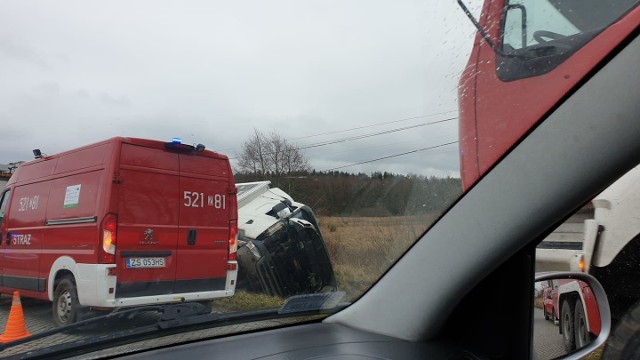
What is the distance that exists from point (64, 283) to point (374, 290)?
345 cm

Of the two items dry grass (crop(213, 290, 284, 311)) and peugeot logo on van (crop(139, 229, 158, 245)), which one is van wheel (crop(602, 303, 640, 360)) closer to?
dry grass (crop(213, 290, 284, 311))

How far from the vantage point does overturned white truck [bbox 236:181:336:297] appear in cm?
296

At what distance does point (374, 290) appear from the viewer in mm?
2305

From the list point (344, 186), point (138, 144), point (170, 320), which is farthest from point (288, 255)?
point (138, 144)

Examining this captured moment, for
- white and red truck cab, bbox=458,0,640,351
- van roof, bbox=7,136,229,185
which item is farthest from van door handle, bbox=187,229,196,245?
white and red truck cab, bbox=458,0,640,351

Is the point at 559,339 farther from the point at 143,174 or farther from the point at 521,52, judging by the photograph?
the point at 143,174

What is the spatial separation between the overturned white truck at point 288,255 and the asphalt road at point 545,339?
986 millimetres

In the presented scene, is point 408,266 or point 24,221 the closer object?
point 408,266

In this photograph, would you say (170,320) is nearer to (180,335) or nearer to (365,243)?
(180,335)

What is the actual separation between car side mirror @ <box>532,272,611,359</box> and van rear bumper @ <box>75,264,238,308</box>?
1994 millimetres

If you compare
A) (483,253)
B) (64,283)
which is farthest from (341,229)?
(64,283)

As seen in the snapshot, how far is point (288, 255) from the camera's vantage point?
3.27 m

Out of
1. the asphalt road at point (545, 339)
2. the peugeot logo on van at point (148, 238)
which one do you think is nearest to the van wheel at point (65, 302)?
the peugeot logo on van at point (148, 238)

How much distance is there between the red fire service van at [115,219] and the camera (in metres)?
5.10
